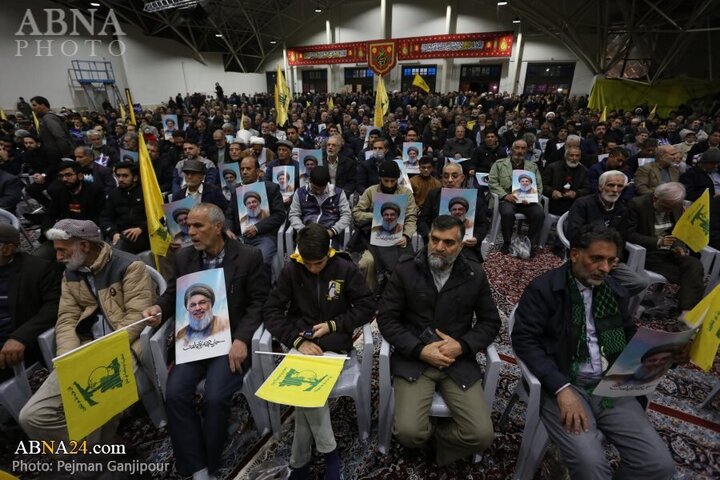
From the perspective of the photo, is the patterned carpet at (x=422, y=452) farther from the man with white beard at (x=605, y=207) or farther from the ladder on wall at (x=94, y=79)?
the ladder on wall at (x=94, y=79)

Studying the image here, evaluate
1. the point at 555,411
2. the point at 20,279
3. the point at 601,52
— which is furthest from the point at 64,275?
the point at 601,52

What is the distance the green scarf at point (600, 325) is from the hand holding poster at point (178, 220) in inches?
140

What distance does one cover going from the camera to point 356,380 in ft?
7.25

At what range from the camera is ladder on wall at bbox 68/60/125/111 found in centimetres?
1948

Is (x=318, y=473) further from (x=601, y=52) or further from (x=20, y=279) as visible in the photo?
(x=601, y=52)

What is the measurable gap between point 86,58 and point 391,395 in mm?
27203

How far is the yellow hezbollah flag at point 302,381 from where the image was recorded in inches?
68.4

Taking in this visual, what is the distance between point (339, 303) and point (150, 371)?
1412 millimetres

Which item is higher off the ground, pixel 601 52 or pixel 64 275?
pixel 601 52

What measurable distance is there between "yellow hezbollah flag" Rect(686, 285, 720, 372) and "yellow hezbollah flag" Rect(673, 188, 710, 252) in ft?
4.92

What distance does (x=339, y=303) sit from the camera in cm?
236

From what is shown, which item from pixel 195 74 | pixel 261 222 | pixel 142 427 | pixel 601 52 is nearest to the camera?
pixel 142 427

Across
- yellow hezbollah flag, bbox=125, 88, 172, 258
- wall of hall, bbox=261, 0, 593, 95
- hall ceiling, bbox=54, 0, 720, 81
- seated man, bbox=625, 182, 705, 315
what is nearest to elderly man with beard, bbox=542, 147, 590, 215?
seated man, bbox=625, 182, 705, 315

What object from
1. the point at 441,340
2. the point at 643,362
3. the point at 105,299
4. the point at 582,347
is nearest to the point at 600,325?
the point at 582,347
